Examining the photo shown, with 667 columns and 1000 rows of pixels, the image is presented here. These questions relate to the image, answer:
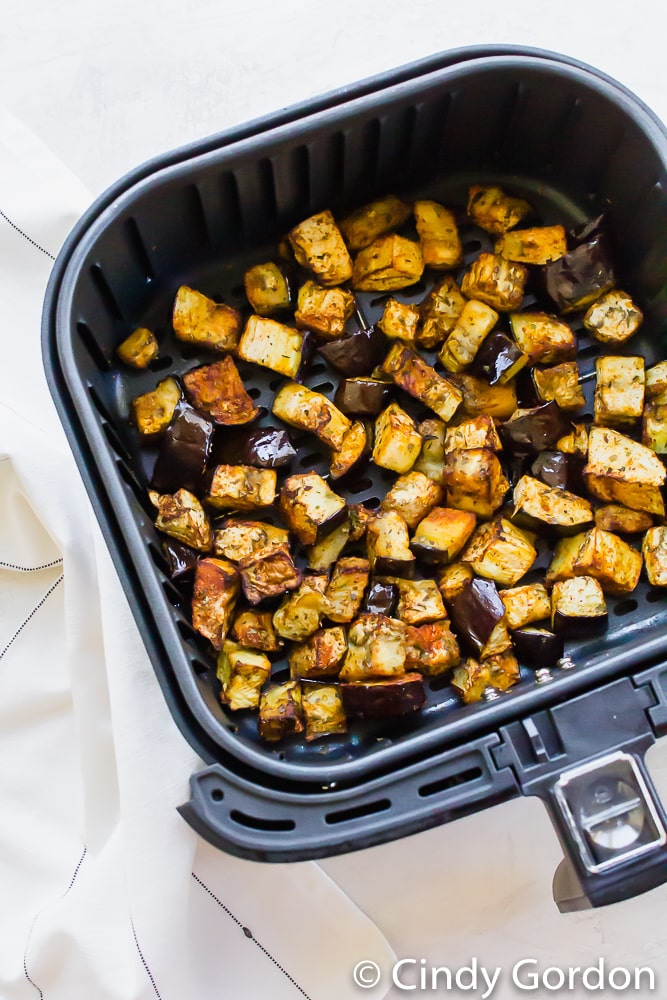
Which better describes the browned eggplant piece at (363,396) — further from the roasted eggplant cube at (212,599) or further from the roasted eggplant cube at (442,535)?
the roasted eggplant cube at (212,599)

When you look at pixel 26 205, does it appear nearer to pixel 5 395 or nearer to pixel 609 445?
pixel 5 395

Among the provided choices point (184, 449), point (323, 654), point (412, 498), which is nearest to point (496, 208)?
point (412, 498)

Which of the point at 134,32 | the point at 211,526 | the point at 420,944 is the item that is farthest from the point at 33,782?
the point at 134,32

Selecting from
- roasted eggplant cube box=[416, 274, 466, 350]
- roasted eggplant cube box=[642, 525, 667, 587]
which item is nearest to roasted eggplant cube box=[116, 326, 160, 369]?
roasted eggplant cube box=[416, 274, 466, 350]

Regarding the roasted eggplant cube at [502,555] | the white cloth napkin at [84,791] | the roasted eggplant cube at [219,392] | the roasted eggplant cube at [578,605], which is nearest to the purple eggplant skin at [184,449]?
the roasted eggplant cube at [219,392]

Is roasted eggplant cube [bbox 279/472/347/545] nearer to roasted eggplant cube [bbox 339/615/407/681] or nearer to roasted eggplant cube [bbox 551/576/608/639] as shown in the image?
roasted eggplant cube [bbox 339/615/407/681]

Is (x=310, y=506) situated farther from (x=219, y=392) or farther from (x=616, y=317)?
(x=616, y=317)
